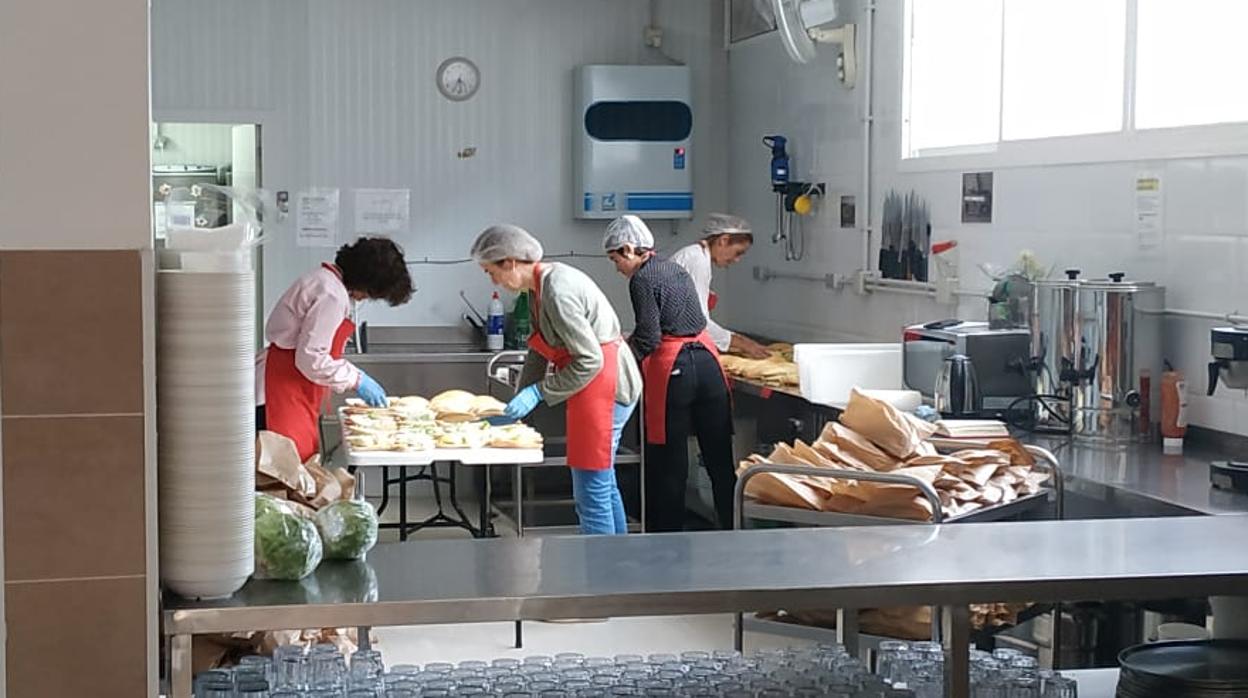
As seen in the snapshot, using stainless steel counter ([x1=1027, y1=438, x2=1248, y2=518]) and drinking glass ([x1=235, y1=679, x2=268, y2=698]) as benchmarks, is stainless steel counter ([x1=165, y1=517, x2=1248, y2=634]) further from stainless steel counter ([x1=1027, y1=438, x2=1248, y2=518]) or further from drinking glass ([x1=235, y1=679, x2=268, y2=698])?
stainless steel counter ([x1=1027, y1=438, x2=1248, y2=518])

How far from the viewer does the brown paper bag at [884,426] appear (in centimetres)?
420

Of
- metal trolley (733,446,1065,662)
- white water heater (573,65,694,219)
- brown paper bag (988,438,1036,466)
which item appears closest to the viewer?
metal trolley (733,446,1065,662)

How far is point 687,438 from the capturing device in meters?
6.65

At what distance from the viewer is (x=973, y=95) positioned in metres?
6.10

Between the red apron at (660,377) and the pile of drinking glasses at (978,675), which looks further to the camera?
the red apron at (660,377)

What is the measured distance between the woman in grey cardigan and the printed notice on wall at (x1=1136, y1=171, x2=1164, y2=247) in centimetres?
187

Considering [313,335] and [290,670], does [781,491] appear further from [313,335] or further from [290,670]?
[290,670]

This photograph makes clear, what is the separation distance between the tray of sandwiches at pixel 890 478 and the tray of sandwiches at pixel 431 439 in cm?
141

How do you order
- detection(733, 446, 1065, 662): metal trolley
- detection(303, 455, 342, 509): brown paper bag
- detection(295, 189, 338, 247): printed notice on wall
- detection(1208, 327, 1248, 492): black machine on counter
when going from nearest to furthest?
1. detection(303, 455, 342, 509): brown paper bag
2. detection(733, 446, 1065, 662): metal trolley
3. detection(1208, 327, 1248, 492): black machine on counter
4. detection(295, 189, 338, 247): printed notice on wall

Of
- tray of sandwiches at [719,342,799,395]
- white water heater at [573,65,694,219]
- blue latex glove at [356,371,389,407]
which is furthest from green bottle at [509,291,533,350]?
blue latex glove at [356,371,389,407]

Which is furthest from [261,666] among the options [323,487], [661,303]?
[661,303]

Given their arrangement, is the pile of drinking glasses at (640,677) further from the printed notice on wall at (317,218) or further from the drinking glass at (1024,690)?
the printed notice on wall at (317,218)

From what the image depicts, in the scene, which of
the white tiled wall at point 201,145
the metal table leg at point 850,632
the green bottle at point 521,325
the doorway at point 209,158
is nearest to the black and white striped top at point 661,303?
the green bottle at point 521,325

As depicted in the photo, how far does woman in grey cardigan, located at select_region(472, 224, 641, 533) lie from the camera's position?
5609 millimetres
